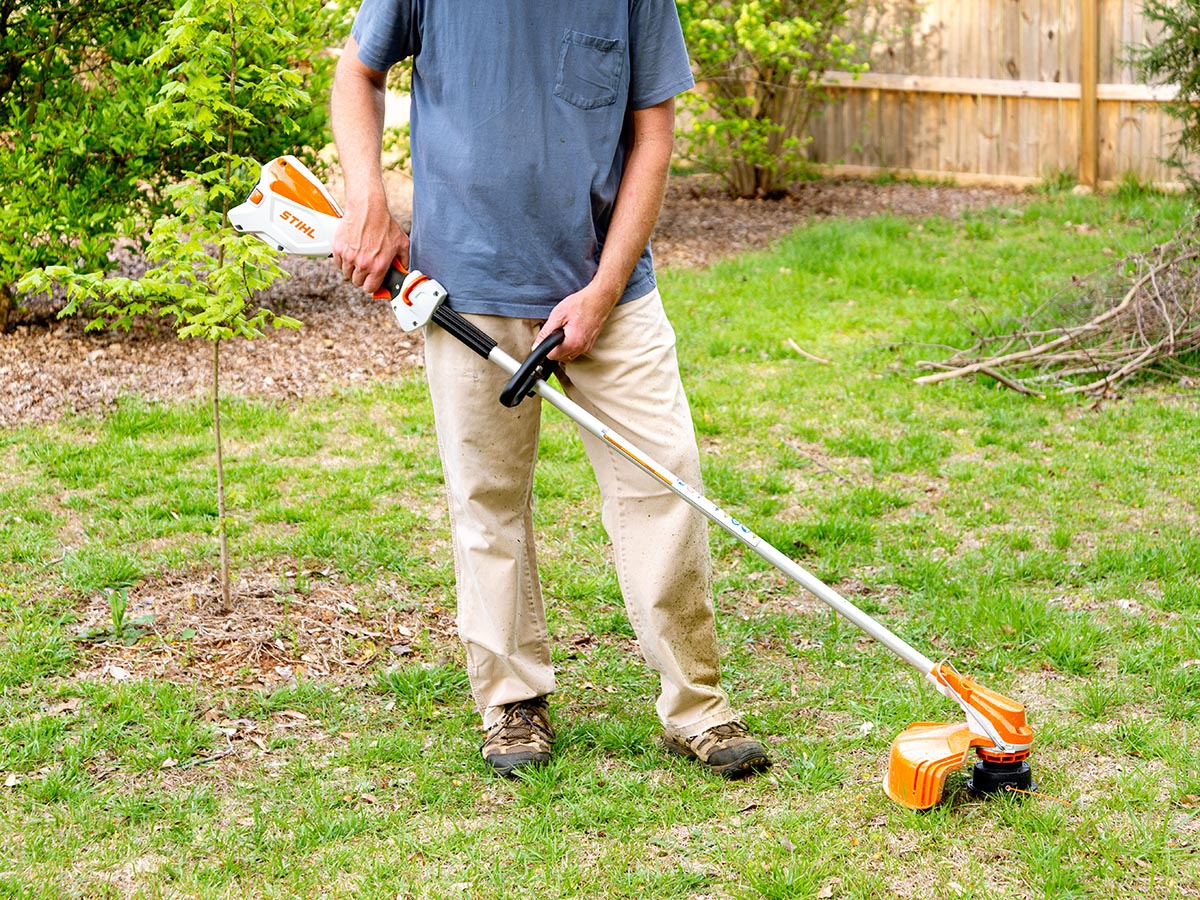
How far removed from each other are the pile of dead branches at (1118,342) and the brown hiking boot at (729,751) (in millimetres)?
3289

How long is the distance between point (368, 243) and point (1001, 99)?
8.99 metres

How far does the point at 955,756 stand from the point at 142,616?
7.76 feet

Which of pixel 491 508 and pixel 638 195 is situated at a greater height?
pixel 638 195

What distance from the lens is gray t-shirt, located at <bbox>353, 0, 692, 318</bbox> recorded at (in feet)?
9.31

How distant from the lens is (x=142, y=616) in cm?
396

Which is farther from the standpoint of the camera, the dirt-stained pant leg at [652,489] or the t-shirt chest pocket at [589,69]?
the dirt-stained pant leg at [652,489]

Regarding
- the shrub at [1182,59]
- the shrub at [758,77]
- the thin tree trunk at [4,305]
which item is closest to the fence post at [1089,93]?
the shrub at [758,77]

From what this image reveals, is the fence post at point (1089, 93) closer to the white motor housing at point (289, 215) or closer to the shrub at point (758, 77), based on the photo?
the shrub at point (758, 77)

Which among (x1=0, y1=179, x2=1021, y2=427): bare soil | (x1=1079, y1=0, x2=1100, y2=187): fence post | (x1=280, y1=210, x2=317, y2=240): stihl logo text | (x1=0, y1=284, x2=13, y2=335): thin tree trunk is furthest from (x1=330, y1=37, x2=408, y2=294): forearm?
(x1=1079, y1=0, x2=1100, y2=187): fence post

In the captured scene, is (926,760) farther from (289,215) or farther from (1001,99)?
(1001,99)

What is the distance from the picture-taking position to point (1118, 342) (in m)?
6.31

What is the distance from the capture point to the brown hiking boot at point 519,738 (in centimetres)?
317

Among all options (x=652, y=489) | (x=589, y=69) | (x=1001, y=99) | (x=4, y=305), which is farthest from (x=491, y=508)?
(x=1001, y=99)

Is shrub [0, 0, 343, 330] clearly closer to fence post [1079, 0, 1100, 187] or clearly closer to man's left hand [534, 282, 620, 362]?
man's left hand [534, 282, 620, 362]
